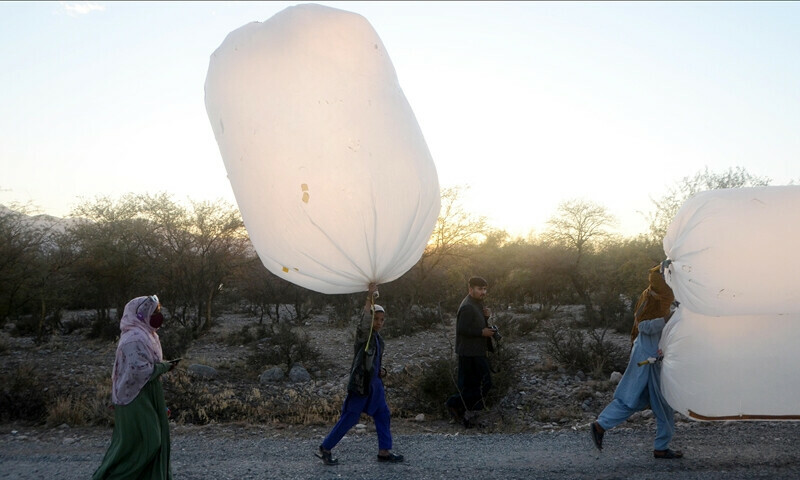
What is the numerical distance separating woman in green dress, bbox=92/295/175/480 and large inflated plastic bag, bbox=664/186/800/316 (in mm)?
4257

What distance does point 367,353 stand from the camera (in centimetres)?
530

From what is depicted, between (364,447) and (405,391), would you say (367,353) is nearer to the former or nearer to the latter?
Answer: (364,447)

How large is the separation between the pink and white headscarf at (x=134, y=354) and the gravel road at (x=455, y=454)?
144 cm

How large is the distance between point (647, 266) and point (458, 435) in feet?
52.2

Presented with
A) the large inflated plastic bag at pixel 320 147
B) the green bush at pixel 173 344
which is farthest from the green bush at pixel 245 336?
the large inflated plastic bag at pixel 320 147

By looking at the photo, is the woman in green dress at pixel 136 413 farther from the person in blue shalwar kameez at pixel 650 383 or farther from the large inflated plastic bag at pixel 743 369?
the large inflated plastic bag at pixel 743 369

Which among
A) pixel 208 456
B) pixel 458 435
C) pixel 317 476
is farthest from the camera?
pixel 458 435

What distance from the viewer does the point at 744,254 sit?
4574mm

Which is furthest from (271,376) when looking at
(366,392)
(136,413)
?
(136,413)

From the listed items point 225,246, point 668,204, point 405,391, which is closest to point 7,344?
point 225,246

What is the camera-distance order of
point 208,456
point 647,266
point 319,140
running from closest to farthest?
point 319,140 < point 208,456 < point 647,266

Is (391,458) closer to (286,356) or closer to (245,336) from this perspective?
(286,356)

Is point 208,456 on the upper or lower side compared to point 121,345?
lower

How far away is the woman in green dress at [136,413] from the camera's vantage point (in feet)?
14.5
